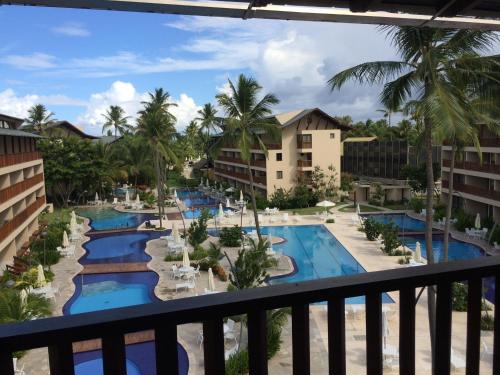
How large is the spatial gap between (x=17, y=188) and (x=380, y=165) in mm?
32998

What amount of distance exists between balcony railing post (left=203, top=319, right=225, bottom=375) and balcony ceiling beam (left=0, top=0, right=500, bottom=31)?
1540 millimetres

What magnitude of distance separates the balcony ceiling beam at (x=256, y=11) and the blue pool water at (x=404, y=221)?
27.4 meters

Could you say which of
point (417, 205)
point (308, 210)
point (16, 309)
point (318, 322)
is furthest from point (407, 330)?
point (308, 210)

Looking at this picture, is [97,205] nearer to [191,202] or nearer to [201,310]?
[191,202]

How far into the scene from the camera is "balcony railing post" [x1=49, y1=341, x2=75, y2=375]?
5.01 ft

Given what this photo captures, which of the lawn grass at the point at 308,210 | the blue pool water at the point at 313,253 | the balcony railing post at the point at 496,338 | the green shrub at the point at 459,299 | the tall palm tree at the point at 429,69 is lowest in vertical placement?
the blue pool water at the point at 313,253

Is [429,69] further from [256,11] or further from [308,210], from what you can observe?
[308,210]

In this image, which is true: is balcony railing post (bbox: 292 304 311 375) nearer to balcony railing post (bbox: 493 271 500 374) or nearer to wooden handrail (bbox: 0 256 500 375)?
wooden handrail (bbox: 0 256 500 375)


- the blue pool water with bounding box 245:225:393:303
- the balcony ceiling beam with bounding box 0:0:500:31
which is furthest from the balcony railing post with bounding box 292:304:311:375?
the blue pool water with bounding box 245:225:393:303

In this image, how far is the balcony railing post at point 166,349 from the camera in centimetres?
165

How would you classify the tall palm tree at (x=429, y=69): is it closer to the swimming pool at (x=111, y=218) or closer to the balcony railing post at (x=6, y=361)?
the balcony railing post at (x=6, y=361)

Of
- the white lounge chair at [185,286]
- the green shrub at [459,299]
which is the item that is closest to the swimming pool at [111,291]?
the white lounge chair at [185,286]

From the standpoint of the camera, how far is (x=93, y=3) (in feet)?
7.17

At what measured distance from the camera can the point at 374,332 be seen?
2021 mm
